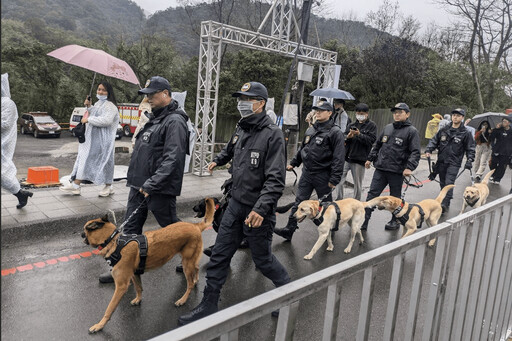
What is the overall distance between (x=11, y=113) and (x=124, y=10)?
6054 centimetres

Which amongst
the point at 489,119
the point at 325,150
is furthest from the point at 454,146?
the point at 489,119

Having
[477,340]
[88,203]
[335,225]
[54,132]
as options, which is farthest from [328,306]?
[54,132]

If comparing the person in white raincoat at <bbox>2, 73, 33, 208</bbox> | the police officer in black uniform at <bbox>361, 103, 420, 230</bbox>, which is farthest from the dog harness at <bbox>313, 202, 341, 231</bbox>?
the person in white raincoat at <bbox>2, 73, 33, 208</bbox>

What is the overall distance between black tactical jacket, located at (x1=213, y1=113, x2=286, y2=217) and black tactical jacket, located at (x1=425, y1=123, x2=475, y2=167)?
220 inches

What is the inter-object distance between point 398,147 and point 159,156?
421 cm

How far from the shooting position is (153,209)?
4.38 m

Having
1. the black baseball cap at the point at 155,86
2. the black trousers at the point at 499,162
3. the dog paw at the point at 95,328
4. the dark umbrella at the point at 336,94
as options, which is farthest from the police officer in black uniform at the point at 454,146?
the dog paw at the point at 95,328

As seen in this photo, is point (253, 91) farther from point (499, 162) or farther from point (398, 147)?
point (499, 162)

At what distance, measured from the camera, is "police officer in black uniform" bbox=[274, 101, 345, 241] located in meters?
5.75

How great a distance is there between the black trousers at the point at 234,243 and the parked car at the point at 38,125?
87.1 ft

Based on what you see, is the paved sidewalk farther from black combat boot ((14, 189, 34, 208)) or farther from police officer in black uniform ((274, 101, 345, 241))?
police officer in black uniform ((274, 101, 345, 241))

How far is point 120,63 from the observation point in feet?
23.9

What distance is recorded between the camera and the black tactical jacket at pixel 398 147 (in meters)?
6.73

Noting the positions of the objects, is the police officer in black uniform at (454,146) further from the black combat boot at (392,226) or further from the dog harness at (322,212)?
the dog harness at (322,212)
